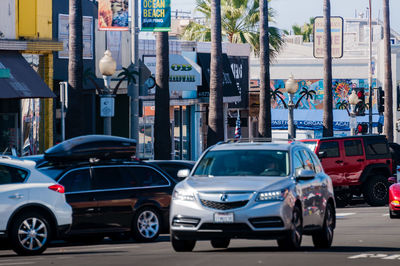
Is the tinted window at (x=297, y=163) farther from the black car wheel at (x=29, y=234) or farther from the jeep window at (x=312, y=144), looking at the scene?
the jeep window at (x=312, y=144)

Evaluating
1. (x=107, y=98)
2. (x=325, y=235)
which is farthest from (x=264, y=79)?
(x=325, y=235)

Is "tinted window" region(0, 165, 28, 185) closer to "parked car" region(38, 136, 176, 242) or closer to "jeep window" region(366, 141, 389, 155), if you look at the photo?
"parked car" region(38, 136, 176, 242)

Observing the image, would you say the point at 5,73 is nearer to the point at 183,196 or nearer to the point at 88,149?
the point at 88,149

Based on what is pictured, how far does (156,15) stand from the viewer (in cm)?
2986

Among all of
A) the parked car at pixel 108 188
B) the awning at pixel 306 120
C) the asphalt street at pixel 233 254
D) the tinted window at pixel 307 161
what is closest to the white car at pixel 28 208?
the asphalt street at pixel 233 254

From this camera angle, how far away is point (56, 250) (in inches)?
682

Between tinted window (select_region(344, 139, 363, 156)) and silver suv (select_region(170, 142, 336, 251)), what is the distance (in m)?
15.8

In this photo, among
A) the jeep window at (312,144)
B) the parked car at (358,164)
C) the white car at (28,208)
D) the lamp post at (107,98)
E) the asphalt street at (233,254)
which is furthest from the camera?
the parked car at (358,164)

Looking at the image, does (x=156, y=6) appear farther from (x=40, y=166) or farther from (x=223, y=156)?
(x=223, y=156)

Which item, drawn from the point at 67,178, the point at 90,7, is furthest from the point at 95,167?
the point at 90,7

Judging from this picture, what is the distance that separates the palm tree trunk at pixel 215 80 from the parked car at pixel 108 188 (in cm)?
1740

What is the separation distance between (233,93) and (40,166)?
1097 inches

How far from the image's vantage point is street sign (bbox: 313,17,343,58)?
54.8 m

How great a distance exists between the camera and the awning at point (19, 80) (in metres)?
28.4
